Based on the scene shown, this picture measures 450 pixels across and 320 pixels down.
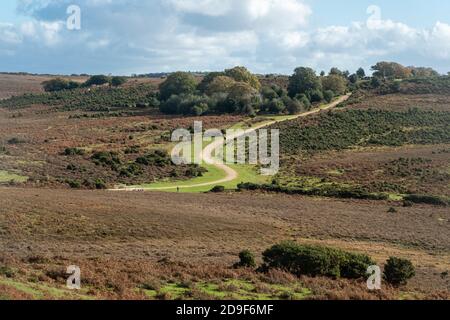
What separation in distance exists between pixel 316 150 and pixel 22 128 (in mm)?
44792

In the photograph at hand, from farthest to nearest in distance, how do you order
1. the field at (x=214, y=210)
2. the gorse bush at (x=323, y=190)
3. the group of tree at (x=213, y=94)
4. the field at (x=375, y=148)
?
1. the group of tree at (x=213, y=94)
2. the field at (x=375, y=148)
3. the gorse bush at (x=323, y=190)
4. the field at (x=214, y=210)

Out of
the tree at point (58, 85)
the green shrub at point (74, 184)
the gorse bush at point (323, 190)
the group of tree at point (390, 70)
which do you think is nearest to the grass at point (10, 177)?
the green shrub at point (74, 184)

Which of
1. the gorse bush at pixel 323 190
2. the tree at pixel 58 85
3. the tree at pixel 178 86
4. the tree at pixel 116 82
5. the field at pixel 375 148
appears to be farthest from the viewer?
the tree at pixel 58 85

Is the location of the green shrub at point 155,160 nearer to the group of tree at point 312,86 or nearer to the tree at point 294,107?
the tree at point 294,107

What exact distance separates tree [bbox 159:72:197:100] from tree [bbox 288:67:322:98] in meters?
20.6

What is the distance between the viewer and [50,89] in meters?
157

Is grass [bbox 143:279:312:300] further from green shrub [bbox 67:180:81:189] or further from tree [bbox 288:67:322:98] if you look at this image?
tree [bbox 288:67:322:98]

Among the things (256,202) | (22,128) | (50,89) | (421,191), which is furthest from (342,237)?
(50,89)

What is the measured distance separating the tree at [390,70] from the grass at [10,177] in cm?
10869

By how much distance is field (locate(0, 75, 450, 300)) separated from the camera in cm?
1752

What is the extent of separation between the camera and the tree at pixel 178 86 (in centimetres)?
11394

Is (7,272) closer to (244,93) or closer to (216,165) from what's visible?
(216,165)

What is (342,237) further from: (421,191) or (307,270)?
(421,191)

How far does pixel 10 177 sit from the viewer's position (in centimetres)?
4219
